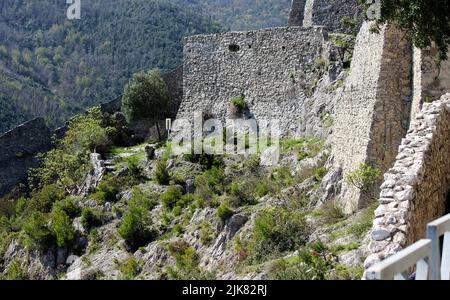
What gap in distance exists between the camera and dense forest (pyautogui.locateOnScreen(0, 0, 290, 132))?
54031mm

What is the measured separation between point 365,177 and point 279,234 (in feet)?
7.47

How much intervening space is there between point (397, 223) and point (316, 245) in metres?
3.12

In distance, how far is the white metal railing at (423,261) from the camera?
14.5 feet

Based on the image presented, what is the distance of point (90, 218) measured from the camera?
2134cm

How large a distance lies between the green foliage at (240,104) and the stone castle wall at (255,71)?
159 millimetres

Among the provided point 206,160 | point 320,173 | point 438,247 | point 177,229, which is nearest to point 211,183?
point 177,229

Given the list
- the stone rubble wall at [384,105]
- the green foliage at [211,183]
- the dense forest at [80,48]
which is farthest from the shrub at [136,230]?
the dense forest at [80,48]

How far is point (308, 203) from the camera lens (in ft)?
49.4

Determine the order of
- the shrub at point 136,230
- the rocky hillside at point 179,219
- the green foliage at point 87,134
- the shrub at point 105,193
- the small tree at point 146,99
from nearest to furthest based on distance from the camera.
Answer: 1. the rocky hillside at point 179,219
2. the shrub at point 136,230
3. the shrub at point 105,193
4. the green foliage at point 87,134
5. the small tree at point 146,99

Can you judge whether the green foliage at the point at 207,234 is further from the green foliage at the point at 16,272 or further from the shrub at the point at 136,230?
the green foliage at the point at 16,272

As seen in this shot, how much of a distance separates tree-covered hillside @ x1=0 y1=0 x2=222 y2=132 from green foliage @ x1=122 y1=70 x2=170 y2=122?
21.9m

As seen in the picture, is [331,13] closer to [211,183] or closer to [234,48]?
[234,48]
